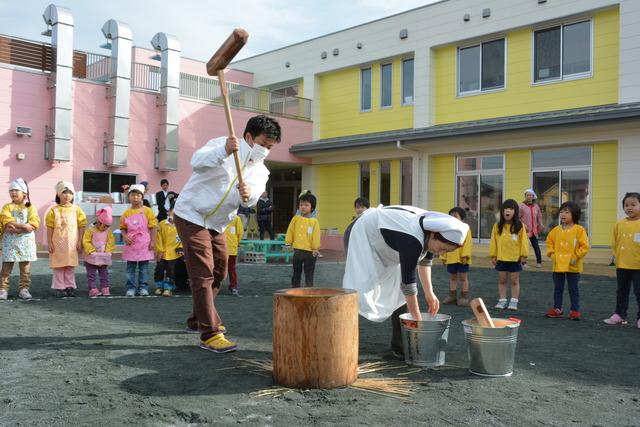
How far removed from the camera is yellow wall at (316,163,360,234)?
2108 centimetres

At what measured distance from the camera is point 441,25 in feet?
59.5

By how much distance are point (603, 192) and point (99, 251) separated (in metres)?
12.2

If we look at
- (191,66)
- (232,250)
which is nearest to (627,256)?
(232,250)

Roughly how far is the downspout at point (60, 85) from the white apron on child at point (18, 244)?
330 inches

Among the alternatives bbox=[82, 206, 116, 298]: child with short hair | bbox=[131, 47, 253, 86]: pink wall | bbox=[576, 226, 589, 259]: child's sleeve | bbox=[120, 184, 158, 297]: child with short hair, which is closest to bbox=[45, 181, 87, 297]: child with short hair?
bbox=[82, 206, 116, 298]: child with short hair

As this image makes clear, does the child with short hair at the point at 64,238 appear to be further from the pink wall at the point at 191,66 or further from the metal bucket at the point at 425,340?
the pink wall at the point at 191,66

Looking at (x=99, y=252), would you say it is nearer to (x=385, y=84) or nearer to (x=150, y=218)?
(x=150, y=218)

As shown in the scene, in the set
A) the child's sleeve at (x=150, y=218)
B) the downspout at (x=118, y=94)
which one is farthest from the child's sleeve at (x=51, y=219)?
the downspout at (x=118, y=94)

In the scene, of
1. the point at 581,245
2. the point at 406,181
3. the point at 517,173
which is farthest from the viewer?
the point at 406,181

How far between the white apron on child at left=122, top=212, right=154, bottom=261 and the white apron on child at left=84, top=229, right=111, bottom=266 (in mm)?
263

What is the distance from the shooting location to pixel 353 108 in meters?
21.3

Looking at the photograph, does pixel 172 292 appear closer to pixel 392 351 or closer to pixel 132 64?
pixel 392 351

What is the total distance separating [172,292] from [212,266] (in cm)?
425

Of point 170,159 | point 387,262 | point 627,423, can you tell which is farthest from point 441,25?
point 627,423
